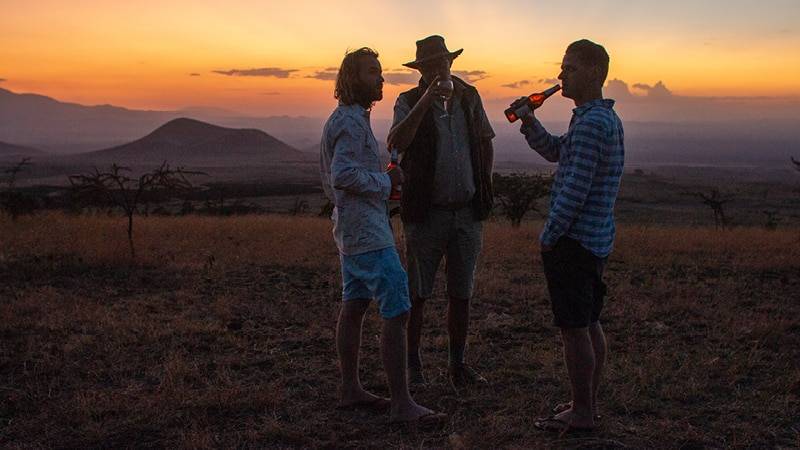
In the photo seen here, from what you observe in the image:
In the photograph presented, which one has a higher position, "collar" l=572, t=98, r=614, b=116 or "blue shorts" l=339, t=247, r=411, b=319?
"collar" l=572, t=98, r=614, b=116

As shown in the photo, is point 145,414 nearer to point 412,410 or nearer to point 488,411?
point 412,410

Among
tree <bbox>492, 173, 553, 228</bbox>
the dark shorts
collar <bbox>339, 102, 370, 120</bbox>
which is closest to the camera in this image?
the dark shorts

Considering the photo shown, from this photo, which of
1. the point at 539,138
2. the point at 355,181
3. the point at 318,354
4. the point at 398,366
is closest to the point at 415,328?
the point at 398,366

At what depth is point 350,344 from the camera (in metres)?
3.99

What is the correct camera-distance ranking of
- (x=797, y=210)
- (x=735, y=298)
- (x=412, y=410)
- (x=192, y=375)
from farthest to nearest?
(x=797, y=210) < (x=735, y=298) < (x=192, y=375) < (x=412, y=410)

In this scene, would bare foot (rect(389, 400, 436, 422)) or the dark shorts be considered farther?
bare foot (rect(389, 400, 436, 422))

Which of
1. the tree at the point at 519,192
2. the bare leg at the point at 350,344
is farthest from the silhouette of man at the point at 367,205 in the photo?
the tree at the point at 519,192

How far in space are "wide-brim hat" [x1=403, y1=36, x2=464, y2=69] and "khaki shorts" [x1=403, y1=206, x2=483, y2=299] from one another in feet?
2.90

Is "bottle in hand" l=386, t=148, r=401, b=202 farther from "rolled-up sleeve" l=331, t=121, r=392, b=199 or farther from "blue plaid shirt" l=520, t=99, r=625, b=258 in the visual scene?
"blue plaid shirt" l=520, t=99, r=625, b=258

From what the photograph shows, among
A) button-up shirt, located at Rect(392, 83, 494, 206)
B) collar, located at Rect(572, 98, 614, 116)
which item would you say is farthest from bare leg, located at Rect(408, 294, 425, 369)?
collar, located at Rect(572, 98, 614, 116)

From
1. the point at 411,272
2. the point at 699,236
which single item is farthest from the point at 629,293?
the point at 699,236

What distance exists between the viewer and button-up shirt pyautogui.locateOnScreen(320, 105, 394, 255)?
3.57 meters

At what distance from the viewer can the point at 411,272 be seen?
4.37 m

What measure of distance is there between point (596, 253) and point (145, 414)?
2554 millimetres
